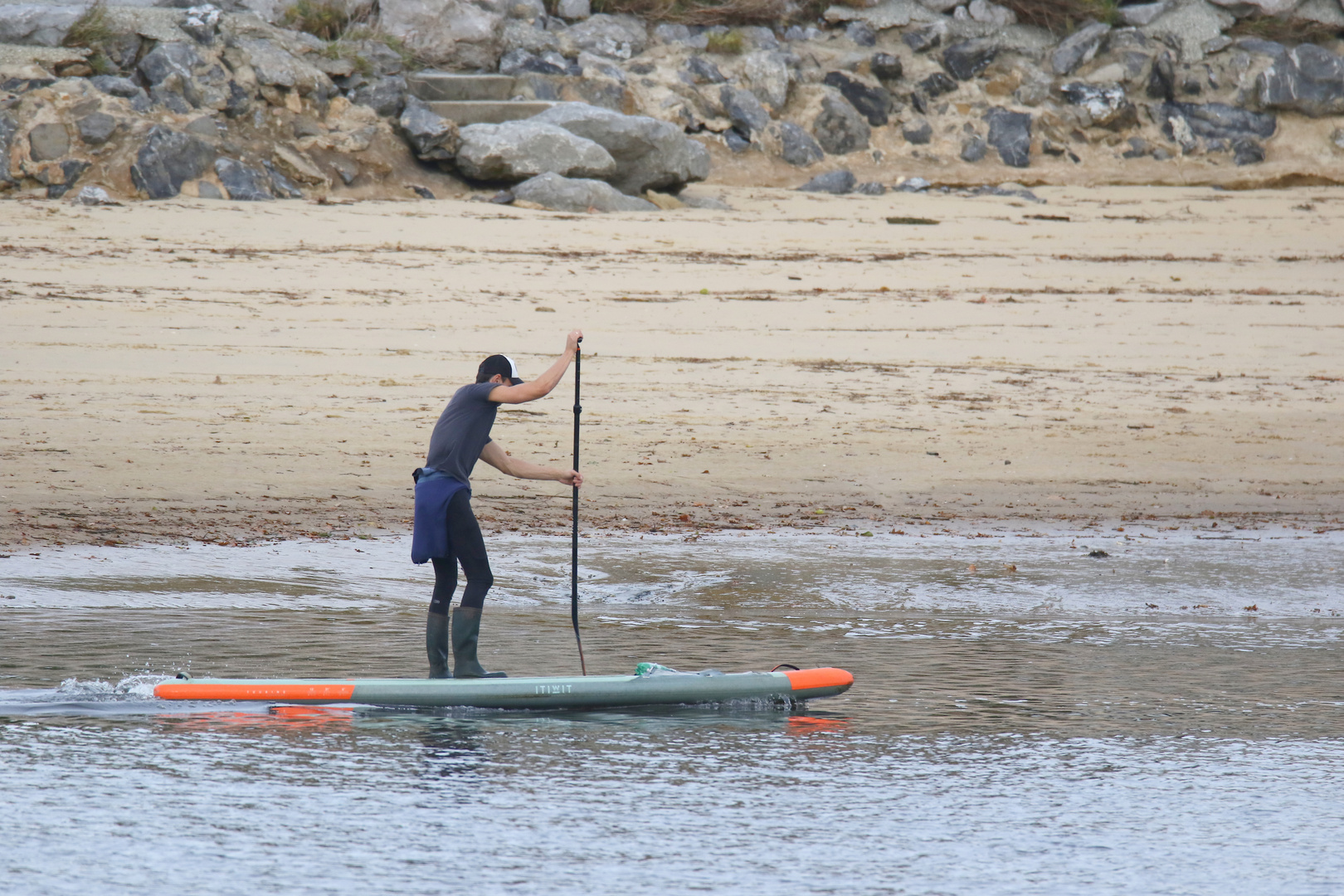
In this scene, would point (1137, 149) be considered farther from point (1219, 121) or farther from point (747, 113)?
point (747, 113)

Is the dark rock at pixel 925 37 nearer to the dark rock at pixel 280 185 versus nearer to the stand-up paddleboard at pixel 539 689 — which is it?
the dark rock at pixel 280 185

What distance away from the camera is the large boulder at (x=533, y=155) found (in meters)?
17.4

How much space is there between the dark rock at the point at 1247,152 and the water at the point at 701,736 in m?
12.5

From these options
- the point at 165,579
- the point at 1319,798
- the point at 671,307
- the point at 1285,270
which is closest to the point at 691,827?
the point at 1319,798

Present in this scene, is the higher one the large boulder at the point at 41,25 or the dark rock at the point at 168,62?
the large boulder at the point at 41,25

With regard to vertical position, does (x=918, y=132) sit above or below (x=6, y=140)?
above

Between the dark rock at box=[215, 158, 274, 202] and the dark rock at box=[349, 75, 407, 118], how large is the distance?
2.12 m

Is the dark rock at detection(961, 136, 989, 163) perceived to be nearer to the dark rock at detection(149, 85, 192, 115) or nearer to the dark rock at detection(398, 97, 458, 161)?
the dark rock at detection(398, 97, 458, 161)

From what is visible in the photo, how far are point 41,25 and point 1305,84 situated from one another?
16.3 meters

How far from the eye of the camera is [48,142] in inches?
631

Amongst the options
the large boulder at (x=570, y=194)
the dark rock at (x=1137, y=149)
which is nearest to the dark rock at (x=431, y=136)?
the large boulder at (x=570, y=194)

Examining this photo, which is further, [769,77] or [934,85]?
[934,85]

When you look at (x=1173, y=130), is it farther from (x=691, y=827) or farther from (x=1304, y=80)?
A: (x=691, y=827)

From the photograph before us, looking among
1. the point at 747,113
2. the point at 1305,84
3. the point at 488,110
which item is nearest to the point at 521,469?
the point at 488,110
